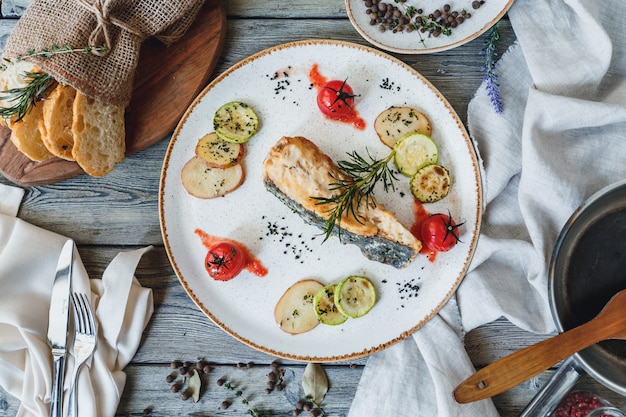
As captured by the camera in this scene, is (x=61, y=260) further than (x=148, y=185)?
No

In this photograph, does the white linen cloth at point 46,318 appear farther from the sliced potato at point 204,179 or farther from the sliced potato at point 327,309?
the sliced potato at point 327,309

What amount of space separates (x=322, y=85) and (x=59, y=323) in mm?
→ 1705

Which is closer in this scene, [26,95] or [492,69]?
[26,95]

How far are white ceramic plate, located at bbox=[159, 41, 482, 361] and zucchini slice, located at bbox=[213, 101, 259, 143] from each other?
0.17 ft

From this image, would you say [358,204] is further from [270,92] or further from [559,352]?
[559,352]

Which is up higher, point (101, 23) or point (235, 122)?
point (101, 23)

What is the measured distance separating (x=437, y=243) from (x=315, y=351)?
30.8 inches

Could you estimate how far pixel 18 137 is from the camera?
8.38 ft

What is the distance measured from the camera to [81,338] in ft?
8.87

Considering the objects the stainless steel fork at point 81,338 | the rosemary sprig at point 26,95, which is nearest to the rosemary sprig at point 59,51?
the rosemary sprig at point 26,95

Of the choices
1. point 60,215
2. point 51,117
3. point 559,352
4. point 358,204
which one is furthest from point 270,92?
point 559,352

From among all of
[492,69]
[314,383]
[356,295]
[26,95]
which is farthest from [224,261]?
[492,69]

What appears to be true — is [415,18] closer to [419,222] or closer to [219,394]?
[419,222]

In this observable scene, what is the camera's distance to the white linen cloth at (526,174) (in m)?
2.60
